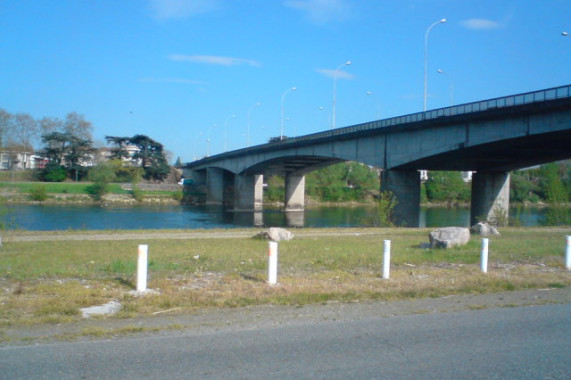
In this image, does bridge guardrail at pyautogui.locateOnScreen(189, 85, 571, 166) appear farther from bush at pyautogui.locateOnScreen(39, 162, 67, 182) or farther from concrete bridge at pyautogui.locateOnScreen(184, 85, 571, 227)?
bush at pyautogui.locateOnScreen(39, 162, 67, 182)

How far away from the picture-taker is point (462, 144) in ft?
129

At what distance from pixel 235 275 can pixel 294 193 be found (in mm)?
76598

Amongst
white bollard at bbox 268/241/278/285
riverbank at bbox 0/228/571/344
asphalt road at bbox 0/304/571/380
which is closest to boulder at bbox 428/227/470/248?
riverbank at bbox 0/228/571/344

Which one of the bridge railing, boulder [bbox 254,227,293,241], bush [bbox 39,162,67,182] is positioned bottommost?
boulder [bbox 254,227,293,241]

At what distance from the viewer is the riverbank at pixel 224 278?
914 centimetres

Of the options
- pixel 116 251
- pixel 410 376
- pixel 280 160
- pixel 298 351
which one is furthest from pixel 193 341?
pixel 280 160

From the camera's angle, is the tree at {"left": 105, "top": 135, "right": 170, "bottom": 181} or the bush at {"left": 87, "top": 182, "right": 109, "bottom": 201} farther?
the tree at {"left": 105, "top": 135, "right": 170, "bottom": 181}

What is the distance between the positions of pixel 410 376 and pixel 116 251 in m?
13.5

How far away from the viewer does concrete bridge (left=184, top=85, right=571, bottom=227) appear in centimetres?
3356

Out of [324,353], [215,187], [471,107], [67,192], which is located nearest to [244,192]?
[215,187]

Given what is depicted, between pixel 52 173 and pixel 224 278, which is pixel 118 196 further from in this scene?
pixel 224 278

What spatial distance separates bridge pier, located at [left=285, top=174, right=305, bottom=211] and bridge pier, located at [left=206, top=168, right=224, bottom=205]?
589 inches

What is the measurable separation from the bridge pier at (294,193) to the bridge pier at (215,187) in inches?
589

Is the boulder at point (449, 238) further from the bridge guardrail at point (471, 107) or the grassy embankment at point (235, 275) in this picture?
the bridge guardrail at point (471, 107)
